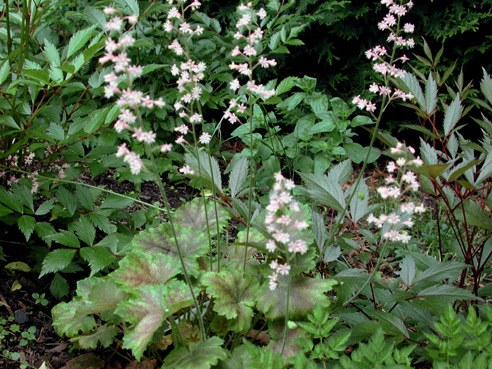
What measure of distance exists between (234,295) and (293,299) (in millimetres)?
189

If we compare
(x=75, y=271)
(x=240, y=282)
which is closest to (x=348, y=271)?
(x=240, y=282)

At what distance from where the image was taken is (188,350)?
6.03ft

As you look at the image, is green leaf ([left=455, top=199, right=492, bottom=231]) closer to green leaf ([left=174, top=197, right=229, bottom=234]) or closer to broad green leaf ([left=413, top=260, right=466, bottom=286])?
broad green leaf ([left=413, top=260, right=466, bottom=286])

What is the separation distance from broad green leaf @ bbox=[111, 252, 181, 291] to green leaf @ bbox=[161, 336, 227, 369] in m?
0.23

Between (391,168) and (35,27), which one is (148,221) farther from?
(391,168)

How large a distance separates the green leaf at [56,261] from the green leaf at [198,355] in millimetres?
650

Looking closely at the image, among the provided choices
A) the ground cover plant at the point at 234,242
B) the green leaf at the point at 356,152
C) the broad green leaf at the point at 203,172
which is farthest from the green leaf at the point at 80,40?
the green leaf at the point at 356,152

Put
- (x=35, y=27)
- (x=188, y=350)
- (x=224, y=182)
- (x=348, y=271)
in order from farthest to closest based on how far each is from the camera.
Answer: (x=224, y=182) < (x=35, y=27) < (x=348, y=271) < (x=188, y=350)

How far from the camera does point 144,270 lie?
195 centimetres

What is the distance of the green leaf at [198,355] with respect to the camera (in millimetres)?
1713

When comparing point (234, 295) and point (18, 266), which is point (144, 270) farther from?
point (18, 266)

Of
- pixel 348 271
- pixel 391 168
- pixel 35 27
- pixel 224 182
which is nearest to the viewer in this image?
pixel 391 168

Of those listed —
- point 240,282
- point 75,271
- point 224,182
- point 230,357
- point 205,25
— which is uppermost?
point 205,25

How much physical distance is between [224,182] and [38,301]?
1565mm
